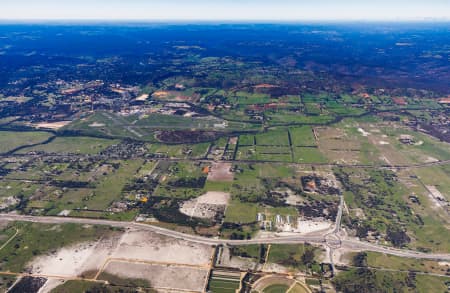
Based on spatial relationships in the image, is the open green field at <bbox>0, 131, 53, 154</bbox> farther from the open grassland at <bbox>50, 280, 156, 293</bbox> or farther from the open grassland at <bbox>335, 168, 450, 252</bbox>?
the open grassland at <bbox>335, 168, 450, 252</bbox>

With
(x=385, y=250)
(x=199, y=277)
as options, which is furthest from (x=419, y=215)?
(x=199, y=277)

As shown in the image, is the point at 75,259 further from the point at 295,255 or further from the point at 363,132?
the point at 363,132

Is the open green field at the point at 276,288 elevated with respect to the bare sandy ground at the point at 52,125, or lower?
lower

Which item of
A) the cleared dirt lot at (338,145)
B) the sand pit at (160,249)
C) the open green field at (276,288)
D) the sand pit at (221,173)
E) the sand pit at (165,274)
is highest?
Answer: the cleared dirt lot at (338,145)

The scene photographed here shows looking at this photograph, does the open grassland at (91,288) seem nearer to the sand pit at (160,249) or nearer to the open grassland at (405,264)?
the sand pit at (160,249)

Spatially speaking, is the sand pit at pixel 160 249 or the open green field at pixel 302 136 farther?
the open green field at pixel 302 136

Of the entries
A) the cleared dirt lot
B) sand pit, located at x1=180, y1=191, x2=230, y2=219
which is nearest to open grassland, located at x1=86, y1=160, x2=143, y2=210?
sand pit, located at x1=180, y1=191, x2=230, y2=219

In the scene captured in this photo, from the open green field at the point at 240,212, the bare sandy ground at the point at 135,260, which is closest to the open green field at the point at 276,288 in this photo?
the bare sandy ground at the point at 135,260

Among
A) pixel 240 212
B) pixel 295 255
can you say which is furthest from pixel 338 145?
pixel 295 255
